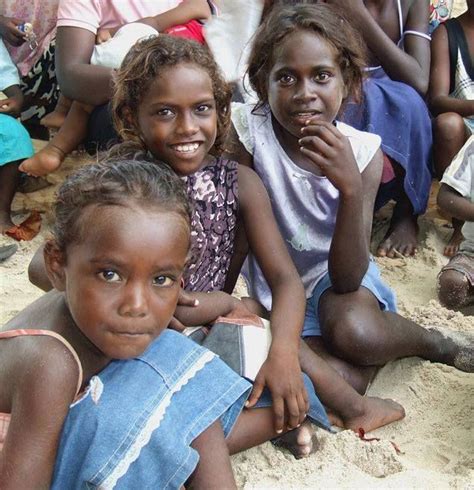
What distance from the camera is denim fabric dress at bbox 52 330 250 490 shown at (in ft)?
4.69

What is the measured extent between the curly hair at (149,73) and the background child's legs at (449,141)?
1.48 metres

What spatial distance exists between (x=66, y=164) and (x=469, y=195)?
75.2 inches

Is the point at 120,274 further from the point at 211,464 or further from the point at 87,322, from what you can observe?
the point at 211,464

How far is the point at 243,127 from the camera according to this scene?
2.29 m

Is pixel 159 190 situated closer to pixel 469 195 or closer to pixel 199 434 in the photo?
pixel 199 434

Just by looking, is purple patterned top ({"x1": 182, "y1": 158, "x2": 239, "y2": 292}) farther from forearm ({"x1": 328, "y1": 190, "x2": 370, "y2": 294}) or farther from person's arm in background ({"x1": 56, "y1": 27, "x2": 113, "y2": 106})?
person's arm in background ({"x1": 56, "y1": 27, "x2": 113, "y2": 106})

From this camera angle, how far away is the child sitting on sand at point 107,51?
3.01 m

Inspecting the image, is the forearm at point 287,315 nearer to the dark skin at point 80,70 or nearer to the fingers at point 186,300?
the fingers at point 186,300

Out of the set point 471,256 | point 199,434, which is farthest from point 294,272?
point 471,256

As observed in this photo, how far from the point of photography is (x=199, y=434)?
1.53m

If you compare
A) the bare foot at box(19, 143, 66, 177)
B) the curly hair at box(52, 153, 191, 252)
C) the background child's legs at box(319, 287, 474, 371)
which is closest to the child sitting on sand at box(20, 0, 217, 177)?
the bare foot at box(19, 143, 66, 177)

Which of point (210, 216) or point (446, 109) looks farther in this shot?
point (446, 109)

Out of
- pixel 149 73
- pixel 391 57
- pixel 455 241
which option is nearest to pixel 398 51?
pixel 391 57

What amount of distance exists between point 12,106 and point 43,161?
1.64 feet
